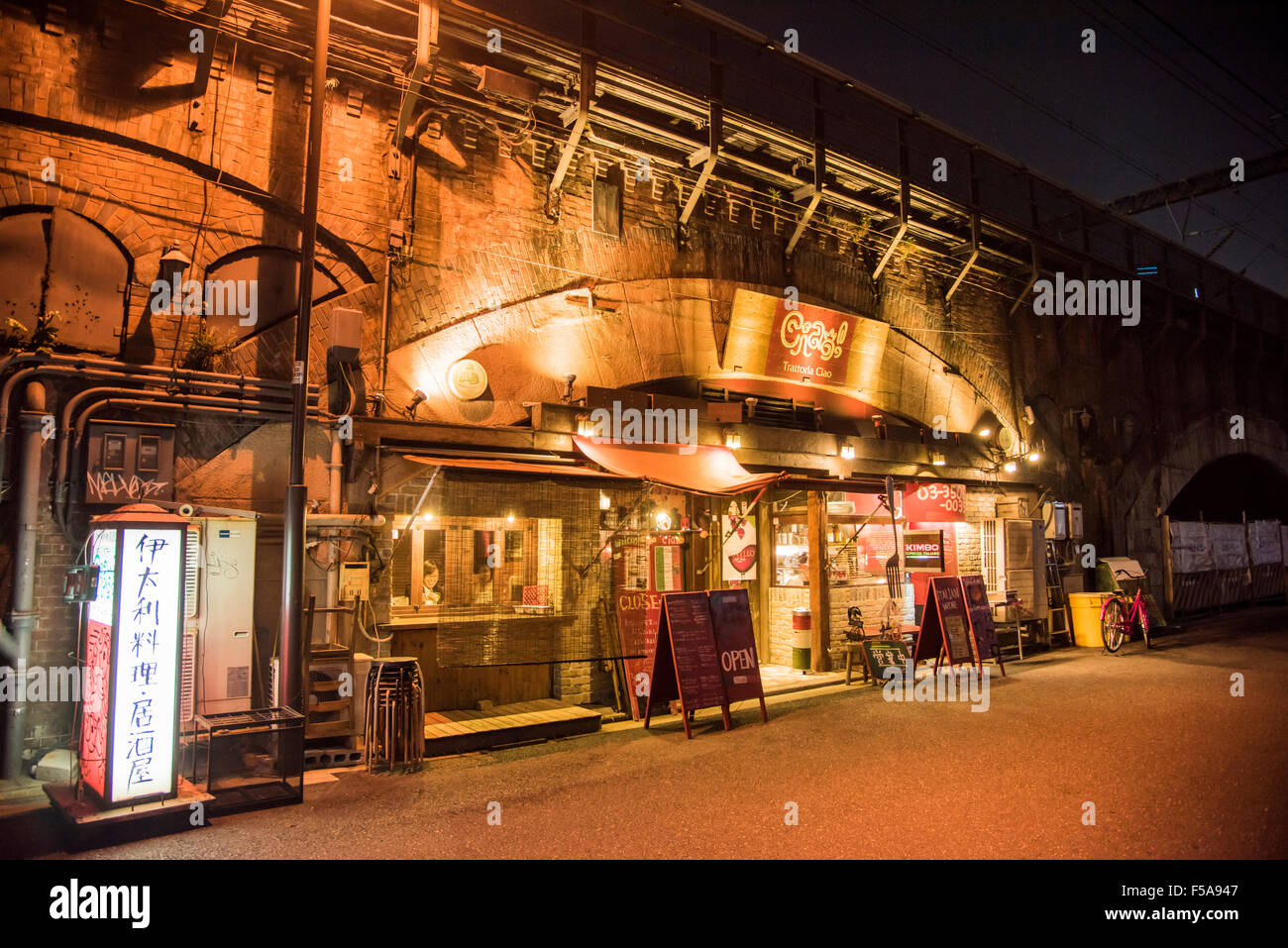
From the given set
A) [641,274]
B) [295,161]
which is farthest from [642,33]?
[295,161]

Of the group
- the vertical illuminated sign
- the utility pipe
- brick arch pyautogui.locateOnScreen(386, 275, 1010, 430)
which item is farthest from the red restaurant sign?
the vertical illuminated sign

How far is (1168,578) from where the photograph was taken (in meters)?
21.2

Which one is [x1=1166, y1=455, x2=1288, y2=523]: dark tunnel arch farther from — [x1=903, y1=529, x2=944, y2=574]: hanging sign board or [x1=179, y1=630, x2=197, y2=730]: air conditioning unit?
[x1=179, y1=630, x2=197, y2=730]: air conditioning unit

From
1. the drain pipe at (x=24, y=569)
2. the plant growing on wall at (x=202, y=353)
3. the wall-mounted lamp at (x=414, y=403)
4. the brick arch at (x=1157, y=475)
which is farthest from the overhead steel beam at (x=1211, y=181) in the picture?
the drain pipe at (x=24, y=569)

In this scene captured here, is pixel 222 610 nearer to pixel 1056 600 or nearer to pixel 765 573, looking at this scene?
pixel 765 573

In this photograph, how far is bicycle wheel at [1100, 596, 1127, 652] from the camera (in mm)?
16156

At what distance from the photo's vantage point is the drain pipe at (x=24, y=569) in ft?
23.9

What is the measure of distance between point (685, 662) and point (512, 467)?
3.28 meters

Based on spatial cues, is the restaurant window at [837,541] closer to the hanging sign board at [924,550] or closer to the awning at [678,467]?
the hanging sign board at [924,550]

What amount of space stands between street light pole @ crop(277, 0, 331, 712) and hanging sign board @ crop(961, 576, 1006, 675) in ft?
34.6

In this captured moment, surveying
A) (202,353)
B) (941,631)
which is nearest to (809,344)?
(941,631)

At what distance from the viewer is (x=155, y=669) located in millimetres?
6383

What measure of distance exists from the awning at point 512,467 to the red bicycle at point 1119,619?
1259cm

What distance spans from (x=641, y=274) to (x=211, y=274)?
631 centimetres
